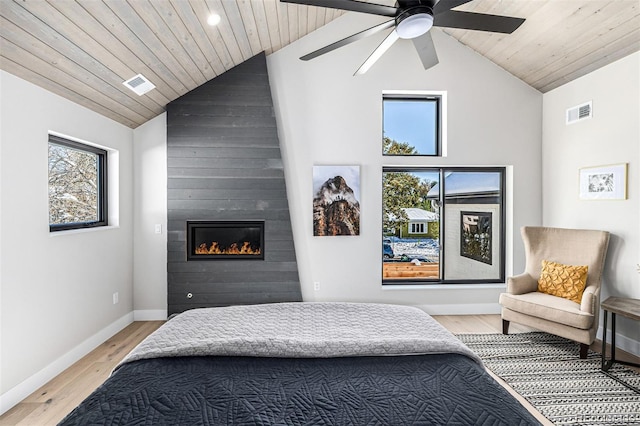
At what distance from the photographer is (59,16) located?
2.01 meters

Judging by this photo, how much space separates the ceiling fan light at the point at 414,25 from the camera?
2.01m

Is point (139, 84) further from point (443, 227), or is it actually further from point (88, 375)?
point (443, 227)

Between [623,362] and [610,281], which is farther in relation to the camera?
[610,281]

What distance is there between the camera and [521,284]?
11.3 ft

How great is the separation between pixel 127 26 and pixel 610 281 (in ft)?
14.9

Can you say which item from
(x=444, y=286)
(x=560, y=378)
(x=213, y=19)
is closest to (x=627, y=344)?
(x=560, y=378)

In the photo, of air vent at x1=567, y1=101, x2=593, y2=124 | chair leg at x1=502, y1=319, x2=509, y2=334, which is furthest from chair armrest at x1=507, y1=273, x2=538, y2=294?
air vent at x1=567, y1=101, x2=593, y2=124

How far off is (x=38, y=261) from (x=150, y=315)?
1.67 meters

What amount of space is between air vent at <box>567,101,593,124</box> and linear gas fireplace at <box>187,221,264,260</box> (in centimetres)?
348

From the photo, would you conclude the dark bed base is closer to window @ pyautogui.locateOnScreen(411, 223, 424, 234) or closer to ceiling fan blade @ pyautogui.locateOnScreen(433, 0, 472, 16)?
ceiling fan blade @ pyautogui.locateOnScreen(433, 0, 472, 16)

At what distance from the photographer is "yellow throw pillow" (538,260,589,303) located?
126 inches

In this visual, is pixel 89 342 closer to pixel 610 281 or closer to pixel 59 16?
pixel 59 16

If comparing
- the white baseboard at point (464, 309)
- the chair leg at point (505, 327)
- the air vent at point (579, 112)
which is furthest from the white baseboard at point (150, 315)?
the air vent at point (579, 112)

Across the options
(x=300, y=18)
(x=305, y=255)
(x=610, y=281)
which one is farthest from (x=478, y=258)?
(x=300, y=18)
